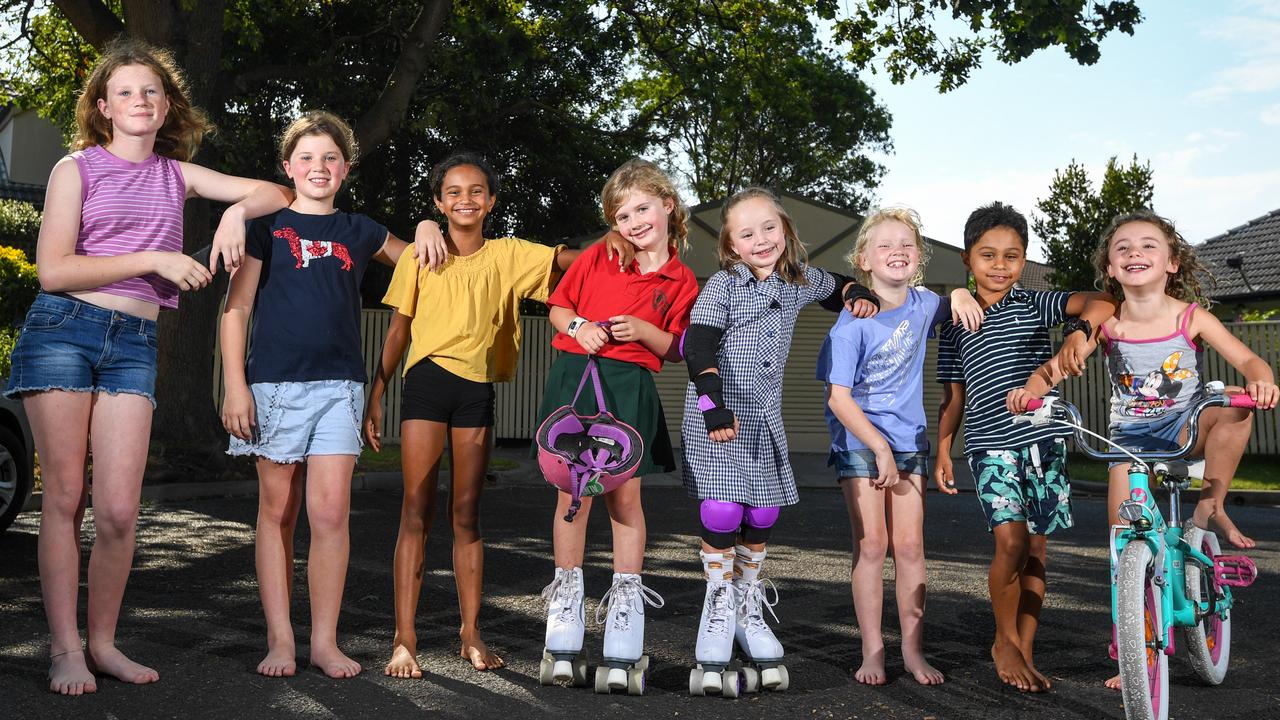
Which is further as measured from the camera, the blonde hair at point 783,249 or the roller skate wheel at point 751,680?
the blonde hair at point 783,249

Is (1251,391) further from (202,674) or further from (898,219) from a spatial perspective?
(202,674)

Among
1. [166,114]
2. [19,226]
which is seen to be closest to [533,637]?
[166,114]

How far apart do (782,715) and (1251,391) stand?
76.9 inches

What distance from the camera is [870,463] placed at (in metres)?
4.18

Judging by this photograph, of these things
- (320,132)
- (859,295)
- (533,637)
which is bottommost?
(533,637)

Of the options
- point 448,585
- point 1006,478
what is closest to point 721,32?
point 448,585

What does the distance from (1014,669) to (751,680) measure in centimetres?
99

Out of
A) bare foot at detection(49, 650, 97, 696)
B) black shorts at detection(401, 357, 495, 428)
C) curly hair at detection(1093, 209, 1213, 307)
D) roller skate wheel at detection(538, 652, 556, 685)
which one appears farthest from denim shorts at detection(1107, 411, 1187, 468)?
bare foot at detection(49, 650, 97, 696)

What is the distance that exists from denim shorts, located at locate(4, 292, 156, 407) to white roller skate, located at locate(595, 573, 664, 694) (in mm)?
1895

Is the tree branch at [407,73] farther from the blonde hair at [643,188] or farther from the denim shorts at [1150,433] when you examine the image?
the denim shorts at [1150,433]

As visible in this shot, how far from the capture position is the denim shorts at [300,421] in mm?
4055

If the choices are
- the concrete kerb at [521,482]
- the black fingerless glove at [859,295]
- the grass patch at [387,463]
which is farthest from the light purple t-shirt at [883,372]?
the grass patch at [387,463]

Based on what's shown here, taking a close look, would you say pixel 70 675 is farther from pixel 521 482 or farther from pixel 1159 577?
pixel 521 482

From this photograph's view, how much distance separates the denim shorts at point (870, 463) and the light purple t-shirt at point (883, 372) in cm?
2
